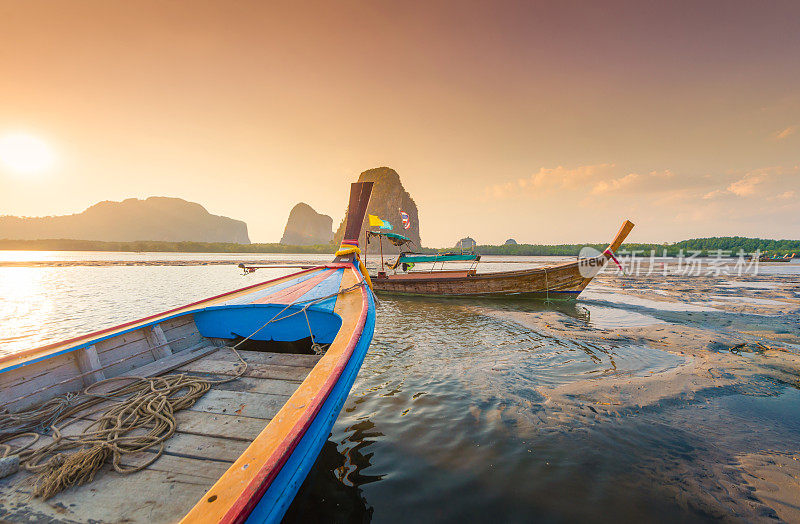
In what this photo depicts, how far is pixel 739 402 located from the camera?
186 inches

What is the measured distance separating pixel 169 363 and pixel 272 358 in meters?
1.30

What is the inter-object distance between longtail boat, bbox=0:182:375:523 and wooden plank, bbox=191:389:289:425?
12 mm

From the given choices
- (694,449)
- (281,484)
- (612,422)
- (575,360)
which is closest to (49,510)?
(281,484)

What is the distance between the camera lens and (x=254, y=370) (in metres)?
3.89

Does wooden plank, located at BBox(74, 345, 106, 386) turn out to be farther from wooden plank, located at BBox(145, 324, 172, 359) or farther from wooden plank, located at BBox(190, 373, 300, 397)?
wooden plank, located at BBox(190, 373, 300, 397)

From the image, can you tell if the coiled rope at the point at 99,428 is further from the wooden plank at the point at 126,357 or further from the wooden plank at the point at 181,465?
the wooden plank at the point at 126,357

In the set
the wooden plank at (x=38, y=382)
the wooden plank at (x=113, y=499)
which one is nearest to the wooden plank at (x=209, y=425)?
the wooden plank at (x=113, y=499)

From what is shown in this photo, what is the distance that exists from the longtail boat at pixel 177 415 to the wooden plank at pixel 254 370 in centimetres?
2

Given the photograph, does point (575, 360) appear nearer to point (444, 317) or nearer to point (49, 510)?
point (444, 317)

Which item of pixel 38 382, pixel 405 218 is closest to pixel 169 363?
pixel 38 382

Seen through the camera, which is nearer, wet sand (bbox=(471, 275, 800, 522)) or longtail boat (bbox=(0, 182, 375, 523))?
longtail boat (bbox=(0, 182, 375, 523))

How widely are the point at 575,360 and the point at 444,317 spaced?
5727mm

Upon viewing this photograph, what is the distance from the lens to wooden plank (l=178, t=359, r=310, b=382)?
3.72 meters

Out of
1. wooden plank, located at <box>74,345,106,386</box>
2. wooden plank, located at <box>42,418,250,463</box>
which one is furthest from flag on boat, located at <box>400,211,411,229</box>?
wooden plank, located at <box>42,418,250,463</box>
